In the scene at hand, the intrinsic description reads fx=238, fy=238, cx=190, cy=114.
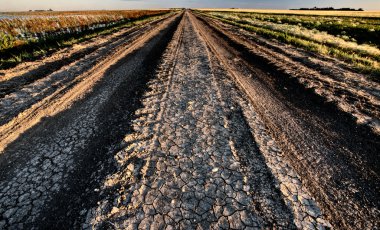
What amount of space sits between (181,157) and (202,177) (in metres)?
0.60

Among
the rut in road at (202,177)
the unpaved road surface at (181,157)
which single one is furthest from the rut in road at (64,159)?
the rut in road at (202,177)

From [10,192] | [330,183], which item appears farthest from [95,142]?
[330,183]

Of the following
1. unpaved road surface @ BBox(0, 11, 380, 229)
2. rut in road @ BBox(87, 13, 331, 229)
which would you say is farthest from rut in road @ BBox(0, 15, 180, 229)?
rut in road @ BBox(87, 13, 331, 229)

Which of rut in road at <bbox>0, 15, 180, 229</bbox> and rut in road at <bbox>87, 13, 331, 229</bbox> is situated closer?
rut in road at <bbox>87, 13, 331, 229</bbox>

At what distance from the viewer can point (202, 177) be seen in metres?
3.58

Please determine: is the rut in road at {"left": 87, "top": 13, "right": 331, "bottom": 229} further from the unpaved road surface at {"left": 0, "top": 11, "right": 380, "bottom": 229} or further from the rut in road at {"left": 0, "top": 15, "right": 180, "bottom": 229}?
the rut in road at {"left": 0, "top": 15, "right": 180, "bottom": 229}

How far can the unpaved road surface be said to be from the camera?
3.01 metres

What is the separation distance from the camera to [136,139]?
14.8ft

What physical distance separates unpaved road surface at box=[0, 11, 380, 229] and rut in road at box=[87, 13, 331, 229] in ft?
0.06

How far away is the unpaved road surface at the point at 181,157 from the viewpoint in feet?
9.89

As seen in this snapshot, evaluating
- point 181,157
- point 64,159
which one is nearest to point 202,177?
point 181,157

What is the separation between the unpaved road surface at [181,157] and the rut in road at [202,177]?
17 millimetres

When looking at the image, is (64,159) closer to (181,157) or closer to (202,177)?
(181,157)

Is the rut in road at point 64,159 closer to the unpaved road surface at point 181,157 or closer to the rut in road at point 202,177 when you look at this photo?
the unpaved road surface at point 181,157
